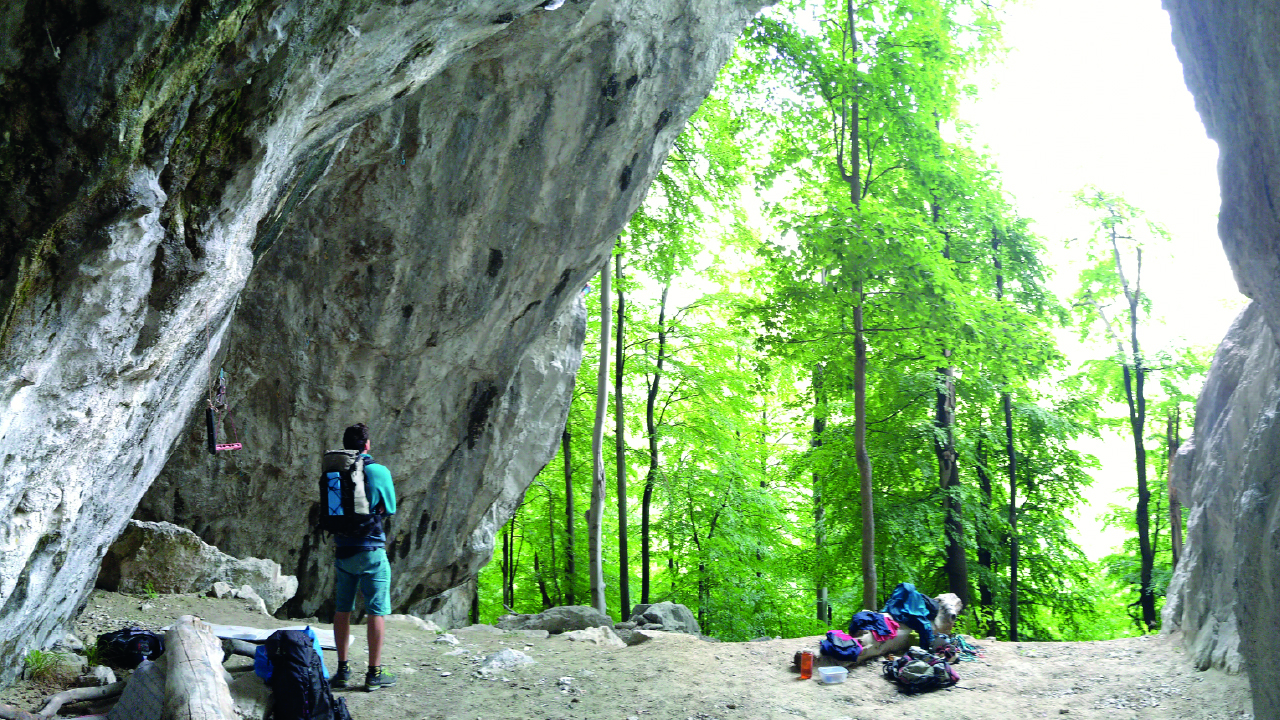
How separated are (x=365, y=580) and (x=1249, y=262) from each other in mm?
6402

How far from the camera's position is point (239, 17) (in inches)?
137

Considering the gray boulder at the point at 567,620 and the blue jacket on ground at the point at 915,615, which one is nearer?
the blue jacket on ground at the point at 915,615

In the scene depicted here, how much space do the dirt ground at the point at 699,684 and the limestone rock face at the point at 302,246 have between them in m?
2.22

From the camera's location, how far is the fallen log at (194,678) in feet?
12.9

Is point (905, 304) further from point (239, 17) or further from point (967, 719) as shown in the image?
point (239, 17)

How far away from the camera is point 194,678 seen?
4.21m

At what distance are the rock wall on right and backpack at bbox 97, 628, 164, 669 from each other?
7.49 metres

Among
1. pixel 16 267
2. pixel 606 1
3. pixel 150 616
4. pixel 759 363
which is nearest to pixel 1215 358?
pixel 759 363

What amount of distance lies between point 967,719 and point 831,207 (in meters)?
5.78

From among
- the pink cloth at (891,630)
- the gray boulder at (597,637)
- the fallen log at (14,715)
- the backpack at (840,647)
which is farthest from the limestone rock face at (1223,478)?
the fallen log at (14,715)

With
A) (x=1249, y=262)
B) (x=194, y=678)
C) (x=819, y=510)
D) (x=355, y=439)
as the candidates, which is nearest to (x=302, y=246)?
(x=355, y=439)

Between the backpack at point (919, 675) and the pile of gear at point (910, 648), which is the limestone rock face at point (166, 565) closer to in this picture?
the pile of gear at point (910, 648)

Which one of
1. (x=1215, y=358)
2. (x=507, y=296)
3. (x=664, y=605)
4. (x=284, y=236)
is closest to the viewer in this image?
(x=1215, y=358)

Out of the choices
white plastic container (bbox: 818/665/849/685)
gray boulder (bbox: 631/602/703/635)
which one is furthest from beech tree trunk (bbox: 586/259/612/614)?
white plastic container (bbox: 818/665/849/685)
